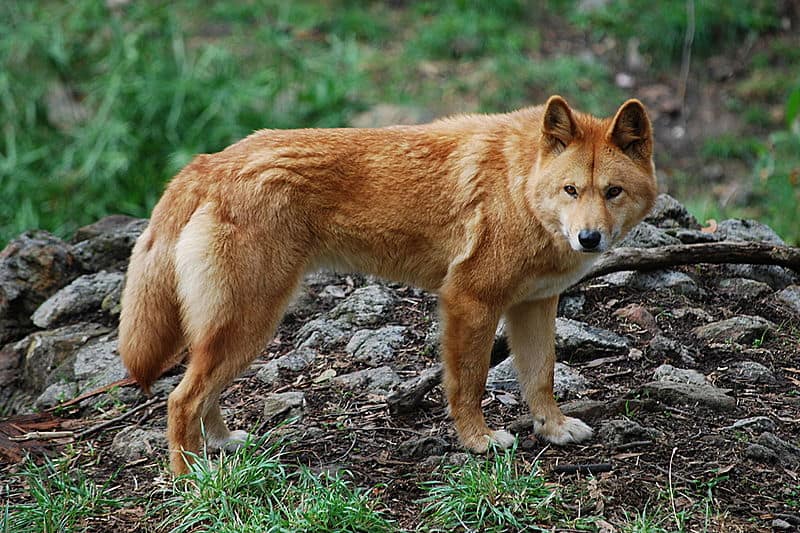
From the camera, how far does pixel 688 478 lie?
4.11m

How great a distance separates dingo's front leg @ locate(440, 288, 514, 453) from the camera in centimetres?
441

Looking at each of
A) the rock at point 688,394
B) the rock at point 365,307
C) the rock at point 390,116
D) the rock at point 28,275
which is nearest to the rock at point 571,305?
the rock at point 688,394

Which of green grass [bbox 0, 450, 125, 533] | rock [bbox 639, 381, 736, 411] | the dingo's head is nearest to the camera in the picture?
green grass [bbox 0, 450, 125, 533]

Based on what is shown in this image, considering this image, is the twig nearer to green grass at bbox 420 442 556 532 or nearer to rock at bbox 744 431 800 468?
green grass at bbox 420 442 556 532

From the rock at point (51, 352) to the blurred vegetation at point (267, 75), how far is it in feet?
9.14

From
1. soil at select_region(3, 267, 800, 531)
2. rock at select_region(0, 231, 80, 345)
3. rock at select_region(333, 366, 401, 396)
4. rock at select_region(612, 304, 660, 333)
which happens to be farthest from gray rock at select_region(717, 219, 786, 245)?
rock at select_region(0, 231, 80, 345)

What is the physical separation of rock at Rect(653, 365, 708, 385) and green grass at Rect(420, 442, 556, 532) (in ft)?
4.27

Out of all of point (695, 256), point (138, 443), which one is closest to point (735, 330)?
point (695, 256)

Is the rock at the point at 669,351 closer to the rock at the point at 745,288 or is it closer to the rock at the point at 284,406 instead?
the rock at the point at 745,288

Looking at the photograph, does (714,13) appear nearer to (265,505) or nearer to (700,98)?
(700,98)

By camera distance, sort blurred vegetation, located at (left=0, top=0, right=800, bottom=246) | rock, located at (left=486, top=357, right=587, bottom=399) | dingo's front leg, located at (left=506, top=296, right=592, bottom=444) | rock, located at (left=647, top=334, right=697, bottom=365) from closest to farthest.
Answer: dingo's front leg, located at (left=506, top=296, right=592, bottom=444)
rock, located at (left=486, top=357, right=587, bottom=399)
rock, located at (left=647, top=334, right=697, bottom=365)
blurred vegetation, located at (left=0, top=0, right=800, bottom=246)

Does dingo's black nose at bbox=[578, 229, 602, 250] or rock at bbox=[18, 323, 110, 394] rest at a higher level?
dingo's black nose at bbox=[578, 229, 602, 250]

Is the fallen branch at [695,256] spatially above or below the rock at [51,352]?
above

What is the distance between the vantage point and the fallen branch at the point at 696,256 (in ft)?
18.4
